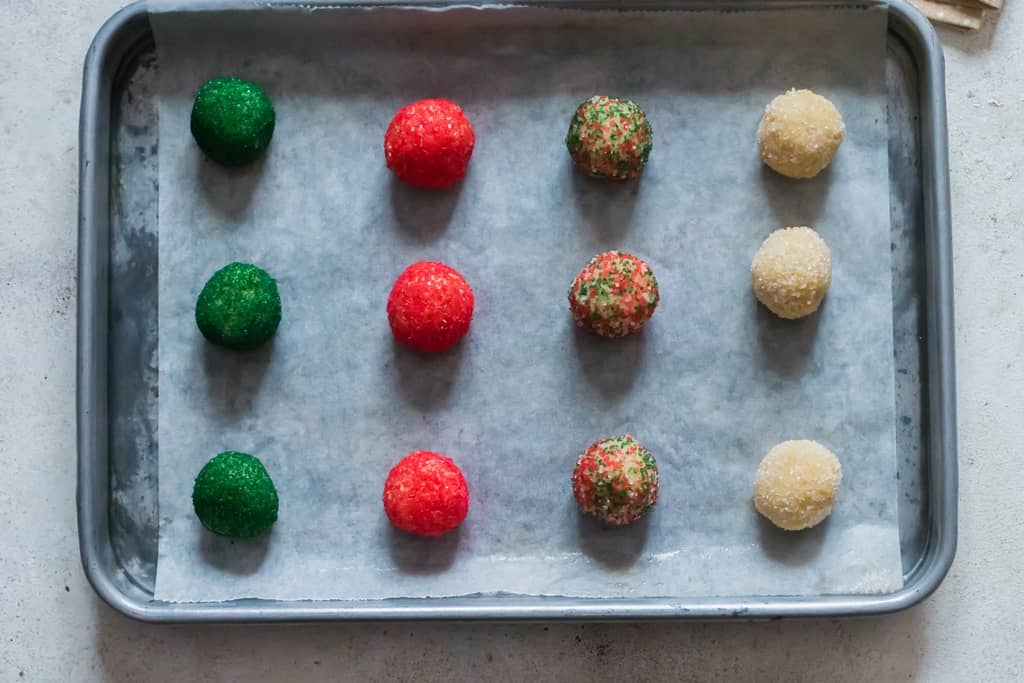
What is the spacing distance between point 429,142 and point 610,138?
33 cm

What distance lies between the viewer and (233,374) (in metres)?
1.99

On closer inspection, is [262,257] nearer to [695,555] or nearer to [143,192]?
[143,192]

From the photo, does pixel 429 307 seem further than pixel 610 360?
No

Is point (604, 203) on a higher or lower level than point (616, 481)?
higher

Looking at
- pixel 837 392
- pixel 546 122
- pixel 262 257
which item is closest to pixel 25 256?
pixel 262 257

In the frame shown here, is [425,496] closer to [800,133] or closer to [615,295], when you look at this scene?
[615,295]

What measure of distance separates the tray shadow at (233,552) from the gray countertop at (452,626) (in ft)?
0.44

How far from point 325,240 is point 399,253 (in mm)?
143

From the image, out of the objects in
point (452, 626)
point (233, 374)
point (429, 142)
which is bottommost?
point (452, 626)

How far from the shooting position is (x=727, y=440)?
78.0 inches

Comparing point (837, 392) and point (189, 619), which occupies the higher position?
point (837, 392)

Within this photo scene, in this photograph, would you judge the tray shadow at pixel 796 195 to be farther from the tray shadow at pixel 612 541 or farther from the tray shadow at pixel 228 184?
the tray shadow at pixel 228 184

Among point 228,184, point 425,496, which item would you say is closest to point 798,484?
point 425,496

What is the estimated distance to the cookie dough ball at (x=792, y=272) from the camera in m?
1.90
